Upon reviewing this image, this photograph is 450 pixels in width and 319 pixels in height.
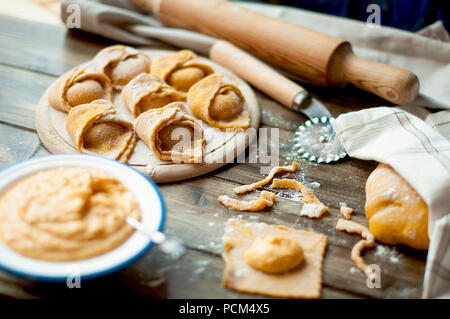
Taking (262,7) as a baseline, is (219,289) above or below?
below

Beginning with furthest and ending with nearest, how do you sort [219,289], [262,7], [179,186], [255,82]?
[262,7] < [255,82] < [179,186] < [219,289]

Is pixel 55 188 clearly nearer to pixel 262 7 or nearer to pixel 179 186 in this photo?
pixel 179 186

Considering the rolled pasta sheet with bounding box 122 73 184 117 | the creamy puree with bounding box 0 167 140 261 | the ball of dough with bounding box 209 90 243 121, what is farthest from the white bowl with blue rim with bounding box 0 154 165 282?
the ball of dough with bounding box 209 90 243 121

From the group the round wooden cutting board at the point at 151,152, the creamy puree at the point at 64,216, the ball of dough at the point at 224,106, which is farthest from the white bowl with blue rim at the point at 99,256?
the ball of dough at the point at 224,106

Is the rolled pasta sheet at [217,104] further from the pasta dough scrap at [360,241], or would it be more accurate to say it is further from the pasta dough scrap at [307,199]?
the pasta dough scrap at [360,241]
